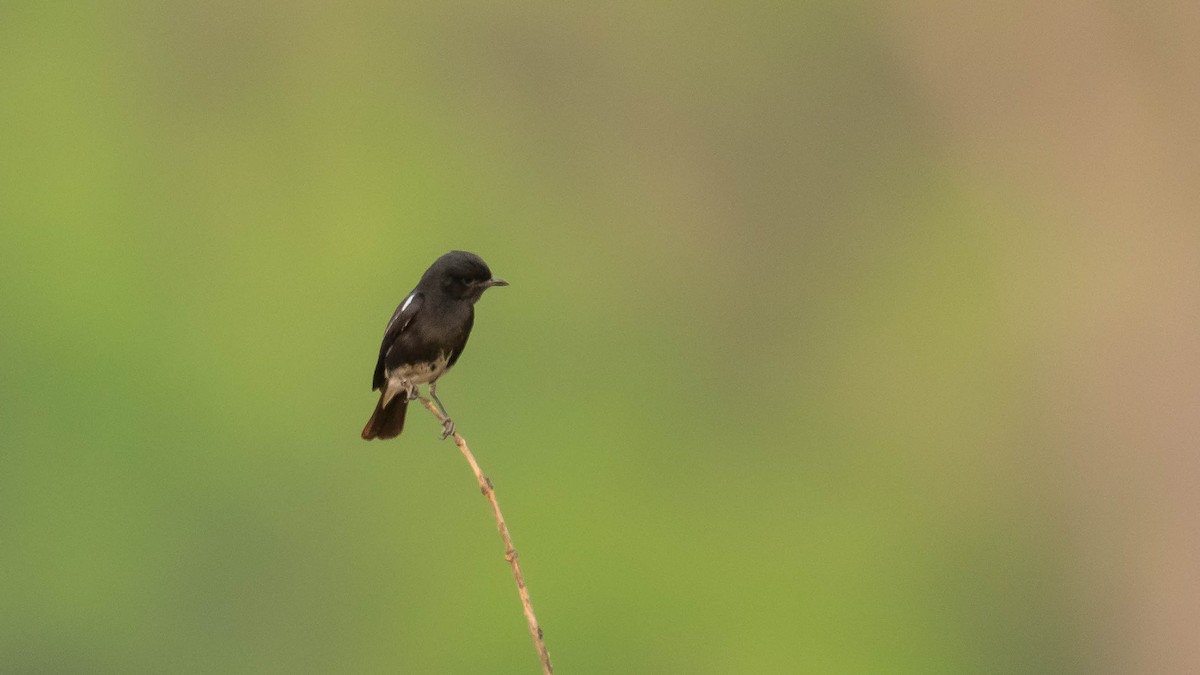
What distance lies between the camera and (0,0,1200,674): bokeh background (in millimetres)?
12914

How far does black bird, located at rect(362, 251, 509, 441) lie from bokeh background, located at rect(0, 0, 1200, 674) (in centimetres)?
829

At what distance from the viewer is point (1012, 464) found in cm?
1538

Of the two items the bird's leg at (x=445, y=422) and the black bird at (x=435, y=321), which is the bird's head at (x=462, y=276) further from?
the bird's leg at (x=445, y=422)

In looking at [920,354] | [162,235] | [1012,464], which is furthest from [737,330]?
[162,235]

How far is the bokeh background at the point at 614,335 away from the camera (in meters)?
12.9

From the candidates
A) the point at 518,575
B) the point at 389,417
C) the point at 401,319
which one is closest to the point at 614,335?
the point at 389,417

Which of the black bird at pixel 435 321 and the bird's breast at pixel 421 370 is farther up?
the black bird at pixel 435 321

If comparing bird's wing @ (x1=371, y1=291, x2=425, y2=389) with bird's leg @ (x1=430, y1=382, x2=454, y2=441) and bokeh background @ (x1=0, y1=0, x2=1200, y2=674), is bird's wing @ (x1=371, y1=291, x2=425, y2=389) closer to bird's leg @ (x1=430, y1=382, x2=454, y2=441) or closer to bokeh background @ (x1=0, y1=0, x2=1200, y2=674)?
bird's leg @ (x1=430, y1=382, x2=454, y2=441)

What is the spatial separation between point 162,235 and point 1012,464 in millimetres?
9323

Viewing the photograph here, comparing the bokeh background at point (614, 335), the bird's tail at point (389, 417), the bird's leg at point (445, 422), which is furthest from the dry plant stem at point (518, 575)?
the bokeh background at point (614, 335)

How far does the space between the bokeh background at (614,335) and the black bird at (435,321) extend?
27.2 feet

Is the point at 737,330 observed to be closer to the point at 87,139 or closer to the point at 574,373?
the point at 574,373

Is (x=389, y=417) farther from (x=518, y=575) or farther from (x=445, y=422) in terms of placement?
(x=518, y=575)

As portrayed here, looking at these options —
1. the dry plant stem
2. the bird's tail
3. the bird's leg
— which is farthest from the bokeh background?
the dry plant stem
